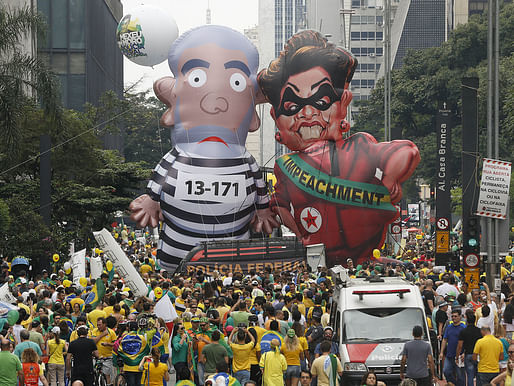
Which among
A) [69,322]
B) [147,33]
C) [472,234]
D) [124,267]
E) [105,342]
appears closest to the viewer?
[105,342]

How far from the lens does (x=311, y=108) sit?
1222 inches

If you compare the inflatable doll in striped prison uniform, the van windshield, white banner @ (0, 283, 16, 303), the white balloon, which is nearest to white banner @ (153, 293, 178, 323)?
the van windshield

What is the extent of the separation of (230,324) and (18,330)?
3081 millimetres

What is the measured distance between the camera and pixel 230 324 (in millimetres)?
15508

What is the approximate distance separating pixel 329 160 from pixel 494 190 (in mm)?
9869

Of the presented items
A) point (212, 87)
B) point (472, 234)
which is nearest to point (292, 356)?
point (472, 234)

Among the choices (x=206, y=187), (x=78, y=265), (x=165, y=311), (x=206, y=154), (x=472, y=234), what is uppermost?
(x=206, y=154)

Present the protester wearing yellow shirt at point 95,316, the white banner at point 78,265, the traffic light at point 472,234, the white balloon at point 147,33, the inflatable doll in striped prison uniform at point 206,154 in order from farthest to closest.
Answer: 1. the white balloon at point 147,33
2. the inflatable doll in striped prison uniform at point 206,154
3. the white banner at point 78,265
4. the traffic light at point 472,234
5. the protester wearing yellow shirt at point 95,316

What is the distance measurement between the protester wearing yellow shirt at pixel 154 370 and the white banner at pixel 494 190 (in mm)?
10067

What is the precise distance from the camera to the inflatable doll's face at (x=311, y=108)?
3094 centimetres

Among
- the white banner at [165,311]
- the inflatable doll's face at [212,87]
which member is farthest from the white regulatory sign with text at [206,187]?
the white banner at [165,311]

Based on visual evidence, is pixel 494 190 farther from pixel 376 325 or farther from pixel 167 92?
pixel 167 92

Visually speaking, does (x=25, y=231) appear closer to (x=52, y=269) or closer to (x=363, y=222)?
(x=52, y=269)

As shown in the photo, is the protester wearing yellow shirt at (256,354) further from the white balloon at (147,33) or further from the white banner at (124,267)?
the white balloon at (147,33)
